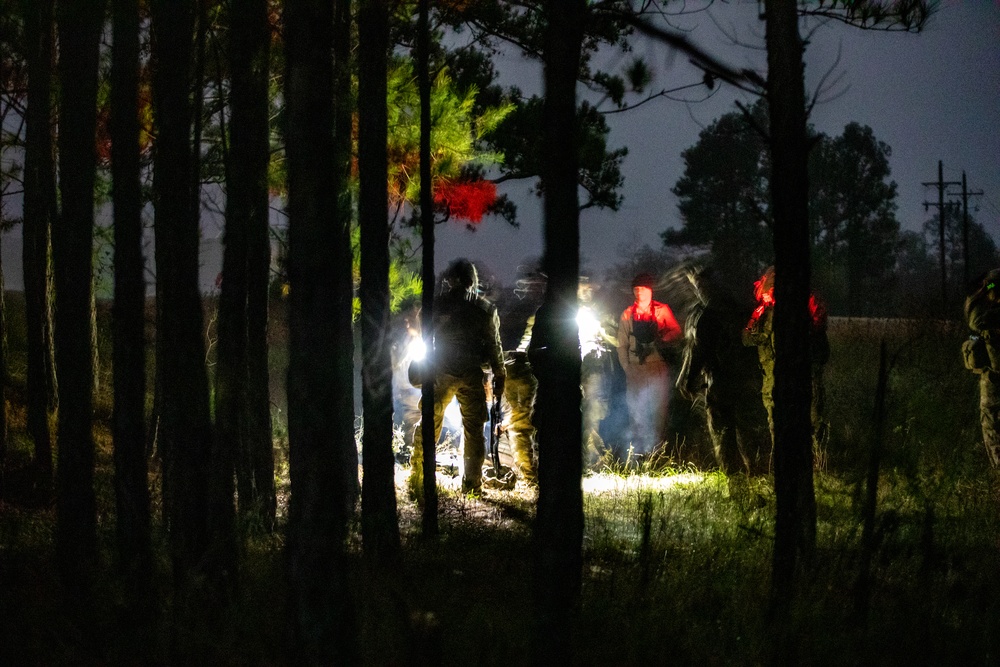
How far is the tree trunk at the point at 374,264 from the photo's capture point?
726 cm

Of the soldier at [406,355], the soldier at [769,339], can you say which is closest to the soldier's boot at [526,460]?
the soldier at [406,355]

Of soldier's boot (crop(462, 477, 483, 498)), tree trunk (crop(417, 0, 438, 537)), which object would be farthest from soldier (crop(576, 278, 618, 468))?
tree trunk (crop(417, 0, 438, 537))

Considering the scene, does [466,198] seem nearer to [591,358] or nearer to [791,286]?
[591,358]

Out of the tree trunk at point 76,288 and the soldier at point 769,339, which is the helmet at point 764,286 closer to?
the soldier at point 769,339

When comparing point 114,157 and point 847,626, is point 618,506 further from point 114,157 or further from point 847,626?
point 114,157

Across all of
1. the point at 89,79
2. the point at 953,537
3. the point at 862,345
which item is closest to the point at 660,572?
the point at 953,537

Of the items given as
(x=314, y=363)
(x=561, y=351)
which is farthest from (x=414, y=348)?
(x=314, y=363)

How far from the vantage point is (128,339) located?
21.1 ft

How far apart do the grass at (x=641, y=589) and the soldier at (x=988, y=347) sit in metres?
0.32

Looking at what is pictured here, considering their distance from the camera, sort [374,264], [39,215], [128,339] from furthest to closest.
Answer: [39,215] < [374,264] < [128,339]

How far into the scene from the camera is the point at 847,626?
5.45 metres

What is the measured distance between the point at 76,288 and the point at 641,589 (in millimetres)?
Answer: 4684

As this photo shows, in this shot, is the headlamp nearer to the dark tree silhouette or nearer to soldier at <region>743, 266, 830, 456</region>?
soldier at <region>743, 266, 830, 456</region>

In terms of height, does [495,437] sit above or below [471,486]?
above
